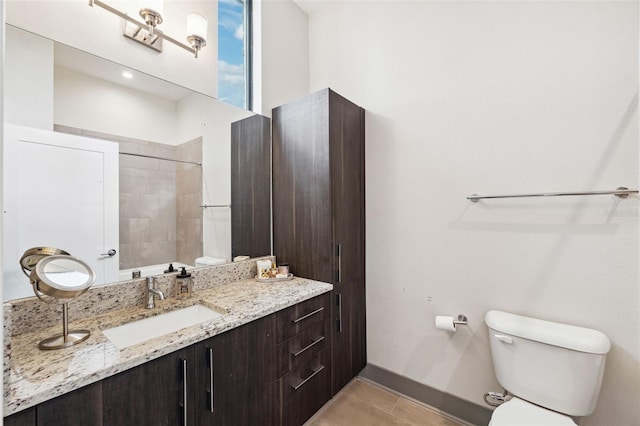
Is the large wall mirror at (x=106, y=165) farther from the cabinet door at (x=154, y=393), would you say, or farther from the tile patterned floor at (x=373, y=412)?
the tile patterned floor at (x=373, y=412)

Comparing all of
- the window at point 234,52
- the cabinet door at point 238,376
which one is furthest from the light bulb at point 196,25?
the cabinet door at point 238,376

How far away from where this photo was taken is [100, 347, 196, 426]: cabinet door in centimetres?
90

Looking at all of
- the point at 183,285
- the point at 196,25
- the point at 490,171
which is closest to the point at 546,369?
the point at 490,171

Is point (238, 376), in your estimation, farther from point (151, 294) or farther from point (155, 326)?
point (151, 294)

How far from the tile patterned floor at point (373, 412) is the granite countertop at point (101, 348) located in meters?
0.84

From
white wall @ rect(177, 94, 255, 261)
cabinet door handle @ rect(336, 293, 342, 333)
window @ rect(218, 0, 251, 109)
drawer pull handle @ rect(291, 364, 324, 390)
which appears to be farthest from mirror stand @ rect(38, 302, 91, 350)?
window @ rect(218, 0, 251, 109)

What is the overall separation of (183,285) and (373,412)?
1444 mm

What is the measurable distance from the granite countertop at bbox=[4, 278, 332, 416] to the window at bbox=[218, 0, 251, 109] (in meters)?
1.36

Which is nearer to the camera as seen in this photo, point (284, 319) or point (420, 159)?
point (284, 319)

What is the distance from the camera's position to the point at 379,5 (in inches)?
80.0

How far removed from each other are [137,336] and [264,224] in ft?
3.45

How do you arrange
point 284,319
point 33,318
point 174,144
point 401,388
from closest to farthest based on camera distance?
point 33,318, point 284,319, point 174,144, point 401,388

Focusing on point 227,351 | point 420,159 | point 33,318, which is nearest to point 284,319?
point 227,351

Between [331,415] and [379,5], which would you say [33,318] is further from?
[379,5]
